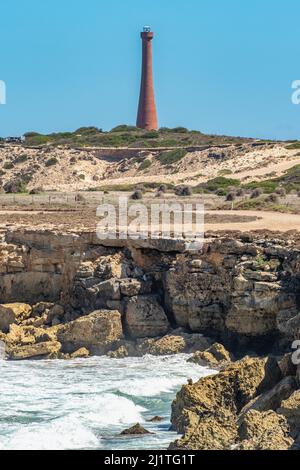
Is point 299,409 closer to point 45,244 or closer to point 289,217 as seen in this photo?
point 45,244

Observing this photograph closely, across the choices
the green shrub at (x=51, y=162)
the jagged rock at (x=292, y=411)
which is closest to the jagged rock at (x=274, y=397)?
the jagged rock at (x=292, y=411)

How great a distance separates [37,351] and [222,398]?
27.0 feet

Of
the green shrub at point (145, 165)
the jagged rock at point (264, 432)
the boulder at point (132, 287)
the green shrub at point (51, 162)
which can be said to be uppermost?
the green shrub at point (51, 162)

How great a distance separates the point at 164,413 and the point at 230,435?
3573 mm

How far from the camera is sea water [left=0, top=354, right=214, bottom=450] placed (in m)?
18.3

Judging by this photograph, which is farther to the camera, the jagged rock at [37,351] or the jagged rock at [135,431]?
the jagged rock at [37,351]

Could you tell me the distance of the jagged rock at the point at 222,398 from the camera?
17141mm

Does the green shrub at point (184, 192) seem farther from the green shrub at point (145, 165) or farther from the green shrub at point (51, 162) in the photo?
the green shrub at point (51, 162)

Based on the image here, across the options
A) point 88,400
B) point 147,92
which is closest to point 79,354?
point 88,400

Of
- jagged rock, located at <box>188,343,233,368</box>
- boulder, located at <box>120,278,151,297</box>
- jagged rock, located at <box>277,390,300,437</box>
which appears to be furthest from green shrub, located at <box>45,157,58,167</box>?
jagged rock, located at <box>277,390,300,437</box>

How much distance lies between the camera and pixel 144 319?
1029 inches

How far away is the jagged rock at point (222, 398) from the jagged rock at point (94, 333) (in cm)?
710

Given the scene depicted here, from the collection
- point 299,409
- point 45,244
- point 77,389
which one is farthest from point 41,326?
point 299,409

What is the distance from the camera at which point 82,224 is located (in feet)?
102
